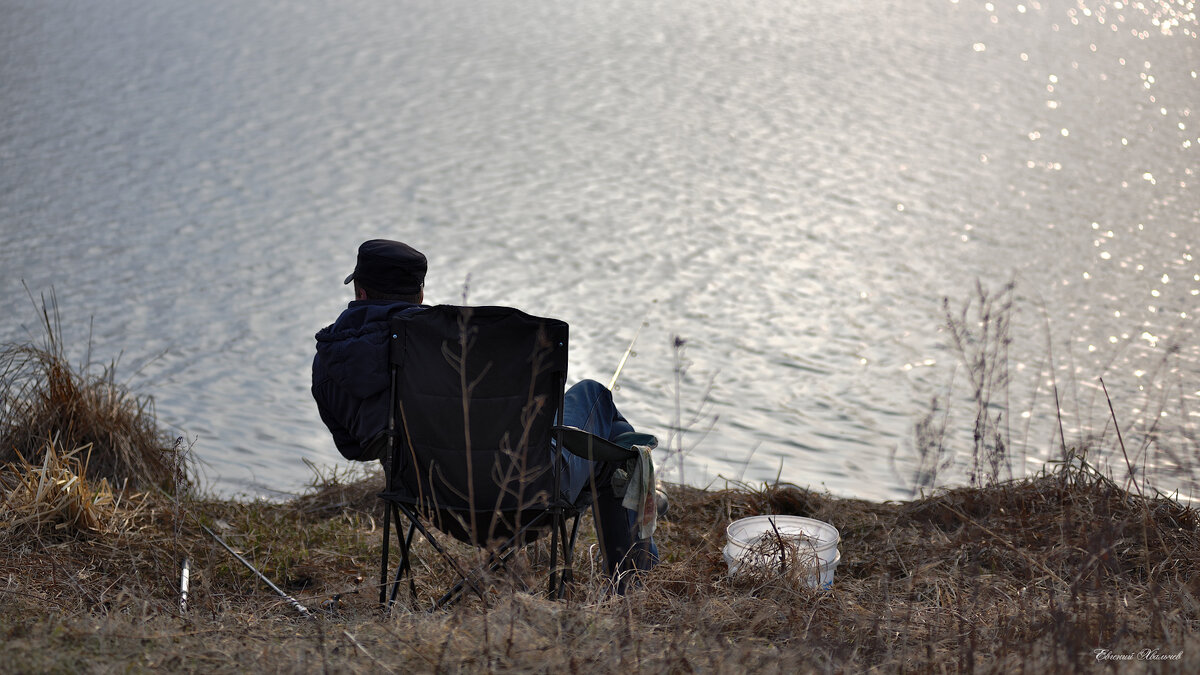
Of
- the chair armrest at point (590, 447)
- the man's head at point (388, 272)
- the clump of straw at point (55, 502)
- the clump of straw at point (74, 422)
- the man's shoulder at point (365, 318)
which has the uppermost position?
the man's head at point (388, 272)

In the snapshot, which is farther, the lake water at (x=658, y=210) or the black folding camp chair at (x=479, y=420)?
the lake water at (x=658, y=210)

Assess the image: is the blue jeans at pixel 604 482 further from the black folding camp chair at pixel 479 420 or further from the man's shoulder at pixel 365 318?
the man's shoulder at pixel 365 318

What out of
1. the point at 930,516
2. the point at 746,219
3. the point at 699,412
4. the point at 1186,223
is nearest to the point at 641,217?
the point at 746,219

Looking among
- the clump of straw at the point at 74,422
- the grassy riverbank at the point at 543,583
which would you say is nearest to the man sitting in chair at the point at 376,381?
the grassy riverbank at the point at 543,583

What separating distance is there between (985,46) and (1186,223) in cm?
733

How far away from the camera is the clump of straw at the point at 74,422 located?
4.09m

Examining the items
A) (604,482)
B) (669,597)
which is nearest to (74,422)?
(604,482)

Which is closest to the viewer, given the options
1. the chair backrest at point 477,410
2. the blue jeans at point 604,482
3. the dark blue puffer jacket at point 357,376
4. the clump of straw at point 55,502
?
the chair backrest at point 477,410

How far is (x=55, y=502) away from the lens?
3641 millimetres

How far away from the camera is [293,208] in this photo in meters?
8.75

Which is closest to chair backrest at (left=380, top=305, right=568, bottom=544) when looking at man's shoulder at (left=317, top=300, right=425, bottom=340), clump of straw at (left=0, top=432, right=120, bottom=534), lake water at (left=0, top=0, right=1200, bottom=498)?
man's shoulder at (left=317, top=300, right=425, bottom=340)

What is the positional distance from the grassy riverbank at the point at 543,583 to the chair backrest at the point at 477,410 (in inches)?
9.0

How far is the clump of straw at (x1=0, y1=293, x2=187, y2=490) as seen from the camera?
4.09 m

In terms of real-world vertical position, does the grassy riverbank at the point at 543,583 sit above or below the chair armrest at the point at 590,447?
below
